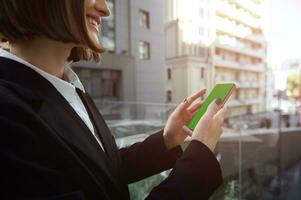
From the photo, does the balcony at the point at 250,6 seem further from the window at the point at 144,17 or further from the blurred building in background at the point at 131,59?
the window at the point at 144,17

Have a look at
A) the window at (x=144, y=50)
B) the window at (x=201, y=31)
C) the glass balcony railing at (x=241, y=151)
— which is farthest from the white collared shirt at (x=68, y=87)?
the window at (x=144, y=50)

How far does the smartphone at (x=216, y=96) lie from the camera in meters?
0.52

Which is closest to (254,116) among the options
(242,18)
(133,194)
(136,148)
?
(242,18)

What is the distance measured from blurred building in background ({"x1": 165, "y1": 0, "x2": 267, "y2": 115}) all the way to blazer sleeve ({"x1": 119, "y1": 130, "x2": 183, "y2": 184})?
0.76 meters

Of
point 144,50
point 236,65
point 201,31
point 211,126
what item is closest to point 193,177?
point 211,126

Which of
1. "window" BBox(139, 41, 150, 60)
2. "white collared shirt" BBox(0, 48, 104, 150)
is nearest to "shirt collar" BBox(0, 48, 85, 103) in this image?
"white collared shirt" BBox(0, 48, 104, 150)

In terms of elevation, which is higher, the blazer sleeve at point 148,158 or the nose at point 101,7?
the nose at point 101,7

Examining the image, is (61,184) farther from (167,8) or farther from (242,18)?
(242,18)

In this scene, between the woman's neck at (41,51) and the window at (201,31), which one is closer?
the woman's neck at (41,51)

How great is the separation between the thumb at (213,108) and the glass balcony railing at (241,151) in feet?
1.10

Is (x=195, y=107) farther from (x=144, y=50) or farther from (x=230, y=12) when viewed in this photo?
(x=144, y=50)

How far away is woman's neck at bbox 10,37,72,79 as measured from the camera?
0.46m

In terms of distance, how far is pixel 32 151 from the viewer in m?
0.37

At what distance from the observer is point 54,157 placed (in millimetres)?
390
